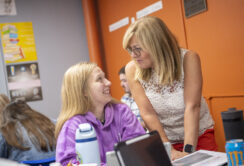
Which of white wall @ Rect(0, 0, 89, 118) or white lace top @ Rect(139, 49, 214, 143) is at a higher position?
white wall @ Rect(0, 0, 89, 118)

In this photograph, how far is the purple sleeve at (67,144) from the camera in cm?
127

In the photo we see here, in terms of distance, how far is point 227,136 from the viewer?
1212 mm

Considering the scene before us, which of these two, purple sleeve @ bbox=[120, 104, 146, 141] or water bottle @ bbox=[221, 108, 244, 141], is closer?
water bottle @ bbox=[221, 108, 244, 141]

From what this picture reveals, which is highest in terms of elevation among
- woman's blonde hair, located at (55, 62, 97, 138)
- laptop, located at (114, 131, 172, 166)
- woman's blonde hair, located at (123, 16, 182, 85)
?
woman's blonde hair, located at (123, 16, 182, 85)

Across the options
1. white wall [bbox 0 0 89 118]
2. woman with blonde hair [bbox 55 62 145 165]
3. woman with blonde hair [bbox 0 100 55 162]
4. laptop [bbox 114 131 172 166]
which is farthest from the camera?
white wall [bbox 0 0 89 118]

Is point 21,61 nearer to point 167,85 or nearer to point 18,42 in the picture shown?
point 18,42

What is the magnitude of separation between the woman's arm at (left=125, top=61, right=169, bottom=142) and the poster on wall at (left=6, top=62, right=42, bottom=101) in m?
2.57

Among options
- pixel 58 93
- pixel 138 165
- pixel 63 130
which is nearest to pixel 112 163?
pixel 138 165

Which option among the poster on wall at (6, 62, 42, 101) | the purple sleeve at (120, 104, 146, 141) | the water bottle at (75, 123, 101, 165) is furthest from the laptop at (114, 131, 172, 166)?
the poster on wall at (6, 62, 42, 101)

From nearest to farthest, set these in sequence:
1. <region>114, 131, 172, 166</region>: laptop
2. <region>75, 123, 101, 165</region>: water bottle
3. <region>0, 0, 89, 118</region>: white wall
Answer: <region>114, 131, 172, 166</region>: laptop, <region>75, 123, 101, 165</region>: water bottle, <region>0, 0, 89, 118</region>: white wall

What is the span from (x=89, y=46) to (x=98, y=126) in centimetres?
293

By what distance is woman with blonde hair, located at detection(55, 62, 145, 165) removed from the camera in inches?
57.5

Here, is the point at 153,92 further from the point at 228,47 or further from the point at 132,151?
the point at 228,47

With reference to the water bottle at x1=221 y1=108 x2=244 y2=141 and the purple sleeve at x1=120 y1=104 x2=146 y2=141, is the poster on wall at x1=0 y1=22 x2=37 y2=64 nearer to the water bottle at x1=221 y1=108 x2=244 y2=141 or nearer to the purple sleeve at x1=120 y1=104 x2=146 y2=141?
the purple sleeve at x1=120 y1=104 x2=146 y2=141
